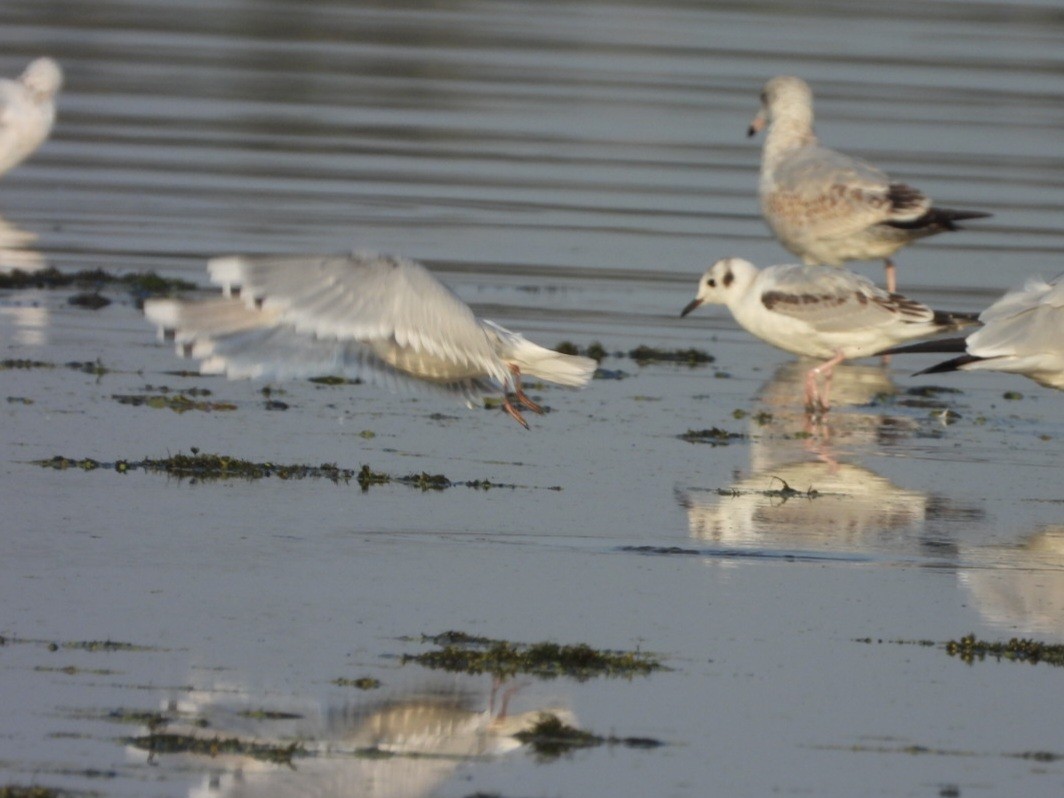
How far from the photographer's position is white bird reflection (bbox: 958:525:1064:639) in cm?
688

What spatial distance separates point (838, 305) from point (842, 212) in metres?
2.65

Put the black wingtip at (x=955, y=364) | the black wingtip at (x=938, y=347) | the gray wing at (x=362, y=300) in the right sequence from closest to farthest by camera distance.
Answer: the gray wing at (x=362, y=300) < the black wingtip at (x=955, y=364) < the black wingtip at (x=938, y=347)

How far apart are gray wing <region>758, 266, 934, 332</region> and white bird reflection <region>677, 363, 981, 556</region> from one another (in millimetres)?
908

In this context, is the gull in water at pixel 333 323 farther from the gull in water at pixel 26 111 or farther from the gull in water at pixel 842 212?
the gull in water at pixel 26 111

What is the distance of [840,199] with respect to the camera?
14328mm

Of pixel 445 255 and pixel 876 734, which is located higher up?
pixel 445 255

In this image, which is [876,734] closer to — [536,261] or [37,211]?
[536,261]

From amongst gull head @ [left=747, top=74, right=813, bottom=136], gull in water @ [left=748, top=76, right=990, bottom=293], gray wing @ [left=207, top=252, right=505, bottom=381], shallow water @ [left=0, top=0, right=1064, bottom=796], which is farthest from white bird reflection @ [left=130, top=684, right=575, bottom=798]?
gull head @ [left=747, top=74, right=813, bottom=136]

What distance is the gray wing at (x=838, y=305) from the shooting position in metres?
11.8

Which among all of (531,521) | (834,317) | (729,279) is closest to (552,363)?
(531,521)

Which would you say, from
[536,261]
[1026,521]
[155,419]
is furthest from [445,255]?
[1026,521]

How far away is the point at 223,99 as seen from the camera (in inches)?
955

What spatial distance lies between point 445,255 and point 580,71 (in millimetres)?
13680

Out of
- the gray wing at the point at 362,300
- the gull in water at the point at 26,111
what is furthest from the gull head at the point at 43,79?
the gray wing at the point at 362,300
